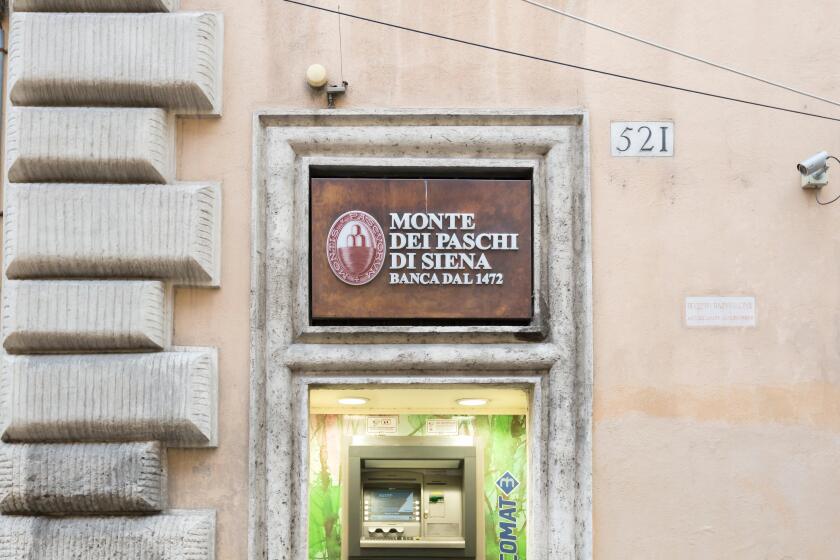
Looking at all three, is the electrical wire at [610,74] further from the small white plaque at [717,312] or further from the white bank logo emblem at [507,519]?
the white bank logo emblem at [507,519]

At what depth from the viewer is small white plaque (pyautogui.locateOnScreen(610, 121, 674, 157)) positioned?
5.84 metres

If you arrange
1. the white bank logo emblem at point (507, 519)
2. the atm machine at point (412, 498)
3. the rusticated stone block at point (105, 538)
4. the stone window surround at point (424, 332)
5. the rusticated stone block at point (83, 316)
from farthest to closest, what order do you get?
the white bank logo emblem at point (507, 519)
the atm machine at point (412, 498)
the stone window surround at point (424, 332)
the rusticated stone block at point (83, 316)
the rusticated stone block at point (105, 538)

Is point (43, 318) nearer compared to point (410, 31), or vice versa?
point (43, 318)

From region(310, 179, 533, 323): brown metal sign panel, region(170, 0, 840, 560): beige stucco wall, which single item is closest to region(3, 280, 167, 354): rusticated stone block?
region(170, 0, 840, 560): beige stucco wall

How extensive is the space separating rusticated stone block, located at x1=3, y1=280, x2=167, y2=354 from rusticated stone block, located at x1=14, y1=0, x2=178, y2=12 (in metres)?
1.58

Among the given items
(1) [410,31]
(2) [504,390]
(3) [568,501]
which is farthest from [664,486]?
(1) [410,31]

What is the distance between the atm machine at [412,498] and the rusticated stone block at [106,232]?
248 cm

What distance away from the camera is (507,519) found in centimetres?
756

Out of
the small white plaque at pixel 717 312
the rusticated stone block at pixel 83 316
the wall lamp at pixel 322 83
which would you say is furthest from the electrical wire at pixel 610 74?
the rusticated stone block at pixel 83 316

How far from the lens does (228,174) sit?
229 inches

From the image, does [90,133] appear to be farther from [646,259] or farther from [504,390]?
[646,259]

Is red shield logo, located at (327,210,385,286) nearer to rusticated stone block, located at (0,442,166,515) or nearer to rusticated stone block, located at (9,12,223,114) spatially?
rusticated stone block, located at (9,12,223,114)

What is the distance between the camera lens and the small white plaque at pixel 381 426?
7551 mm

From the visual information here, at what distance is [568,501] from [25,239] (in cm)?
333
